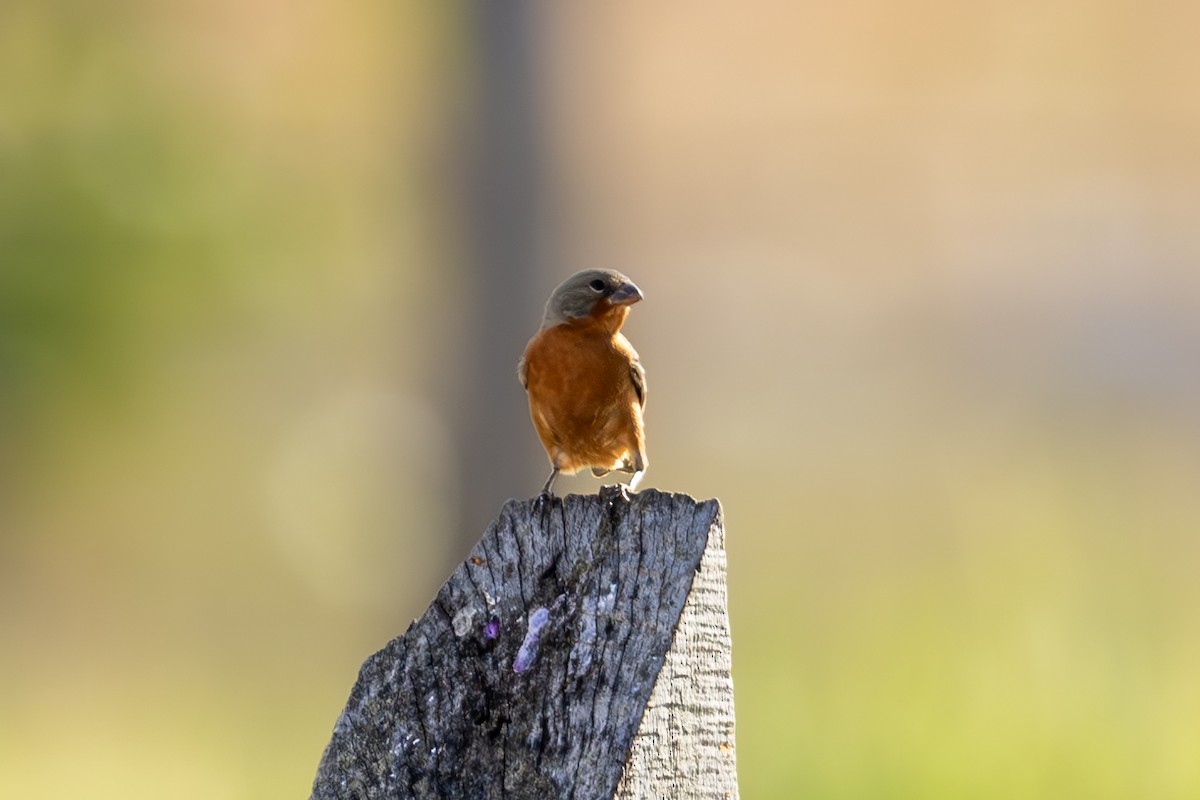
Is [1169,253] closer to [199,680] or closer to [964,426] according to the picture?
[964,426]

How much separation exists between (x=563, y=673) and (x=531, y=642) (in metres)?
0.10

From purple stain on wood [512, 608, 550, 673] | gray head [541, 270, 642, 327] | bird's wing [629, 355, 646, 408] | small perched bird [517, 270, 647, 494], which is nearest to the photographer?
purple stain on wood [512, 608, 550, 673]

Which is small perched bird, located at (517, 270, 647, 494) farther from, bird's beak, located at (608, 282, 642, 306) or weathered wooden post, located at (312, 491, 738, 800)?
weathered wooden post, located at (312, 491, 738, 800)

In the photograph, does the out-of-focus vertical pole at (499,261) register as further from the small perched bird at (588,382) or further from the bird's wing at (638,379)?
the bird's wing at (638,379)

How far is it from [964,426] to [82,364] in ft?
16.9

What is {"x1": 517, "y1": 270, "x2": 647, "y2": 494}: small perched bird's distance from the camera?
4.29 metres

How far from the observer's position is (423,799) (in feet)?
7.32

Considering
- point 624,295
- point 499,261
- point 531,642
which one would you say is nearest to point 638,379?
point 624,295

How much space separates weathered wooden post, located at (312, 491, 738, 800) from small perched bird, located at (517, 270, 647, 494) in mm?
1857

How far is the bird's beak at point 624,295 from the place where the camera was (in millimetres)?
4539

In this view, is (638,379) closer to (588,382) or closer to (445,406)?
(588,382)

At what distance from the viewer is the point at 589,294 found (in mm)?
4543

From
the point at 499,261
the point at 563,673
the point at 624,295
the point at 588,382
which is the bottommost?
the point at 563,673

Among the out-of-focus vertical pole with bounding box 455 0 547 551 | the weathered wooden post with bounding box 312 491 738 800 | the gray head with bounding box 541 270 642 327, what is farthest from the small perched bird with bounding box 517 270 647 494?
the out-of-focus vertical pole with bounding box 455 0 547 551
